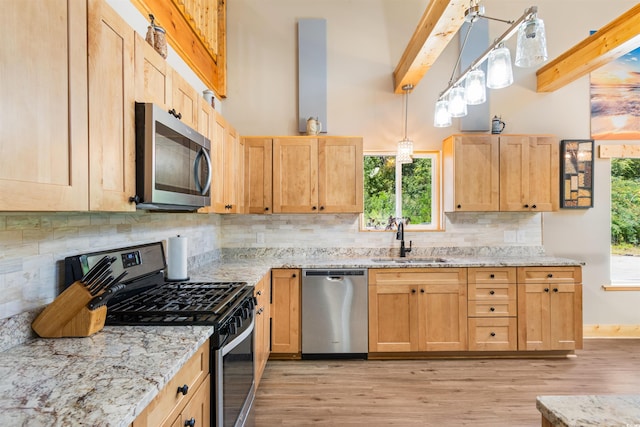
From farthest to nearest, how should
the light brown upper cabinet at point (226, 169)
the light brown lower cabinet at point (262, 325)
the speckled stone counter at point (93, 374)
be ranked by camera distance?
the light brown upper cabinet at point (226, 169)
the light brown lower cabinet at point (262, 325)
the speckled stone counter at point (93, 374)

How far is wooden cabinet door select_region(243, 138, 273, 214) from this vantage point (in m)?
3.49

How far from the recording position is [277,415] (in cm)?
234

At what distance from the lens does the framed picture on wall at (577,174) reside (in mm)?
3713

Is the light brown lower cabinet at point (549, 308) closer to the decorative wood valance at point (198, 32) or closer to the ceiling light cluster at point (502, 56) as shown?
the ceiling light cluster at point (502, 56)

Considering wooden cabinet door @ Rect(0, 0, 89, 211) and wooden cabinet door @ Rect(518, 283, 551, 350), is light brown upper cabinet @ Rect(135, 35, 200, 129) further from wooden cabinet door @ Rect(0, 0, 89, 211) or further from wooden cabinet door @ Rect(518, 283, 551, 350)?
wooden cabinet door @ Rect(518, 283, 551, 350)

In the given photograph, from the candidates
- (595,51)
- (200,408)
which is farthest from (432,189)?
(200,408)

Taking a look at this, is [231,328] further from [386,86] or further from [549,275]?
[386,86]

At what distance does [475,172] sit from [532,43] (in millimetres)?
1776

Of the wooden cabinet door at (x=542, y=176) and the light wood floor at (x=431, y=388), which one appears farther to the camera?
the wooden cabinet door at (x=542, y=176)

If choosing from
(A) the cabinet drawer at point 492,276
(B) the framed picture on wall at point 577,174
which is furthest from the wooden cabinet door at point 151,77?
(B) the framed picture on wall at point 577,174

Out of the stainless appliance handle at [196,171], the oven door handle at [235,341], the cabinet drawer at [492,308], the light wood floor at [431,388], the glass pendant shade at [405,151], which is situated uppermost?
the glass pendant shade at [405,151]

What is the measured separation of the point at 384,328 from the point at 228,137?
234 centimetres

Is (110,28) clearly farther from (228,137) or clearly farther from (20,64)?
(228,137)

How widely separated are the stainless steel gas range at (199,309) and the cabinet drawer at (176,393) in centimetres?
7
